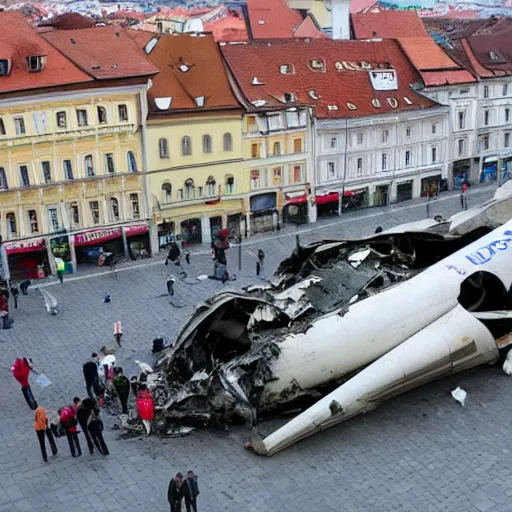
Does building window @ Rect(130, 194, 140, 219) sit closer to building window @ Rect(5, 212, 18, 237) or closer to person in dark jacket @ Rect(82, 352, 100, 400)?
building window @ Rect(5, 212, 18, 237)

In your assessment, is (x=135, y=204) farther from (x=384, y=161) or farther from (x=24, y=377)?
(x=24, y=377)

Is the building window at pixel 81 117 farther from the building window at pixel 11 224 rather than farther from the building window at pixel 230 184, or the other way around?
the building window at pixel 230 184

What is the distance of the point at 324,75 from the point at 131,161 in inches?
641

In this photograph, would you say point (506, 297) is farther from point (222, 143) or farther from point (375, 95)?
point (375, 95)

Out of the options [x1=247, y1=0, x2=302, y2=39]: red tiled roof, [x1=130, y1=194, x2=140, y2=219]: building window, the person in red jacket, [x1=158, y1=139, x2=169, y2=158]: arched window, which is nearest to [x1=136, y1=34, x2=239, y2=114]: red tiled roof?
[x1=158, y1=139, x2=169, y2=158]: arched window

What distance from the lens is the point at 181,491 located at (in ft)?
72.9

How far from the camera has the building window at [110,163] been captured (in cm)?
5053

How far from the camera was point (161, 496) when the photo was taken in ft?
79.3

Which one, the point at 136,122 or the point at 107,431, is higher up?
the point at 136,122

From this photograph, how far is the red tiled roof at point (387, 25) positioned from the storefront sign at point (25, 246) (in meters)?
43.8

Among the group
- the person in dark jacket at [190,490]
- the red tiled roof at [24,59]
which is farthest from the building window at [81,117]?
the person in dark jacket at [190,490]

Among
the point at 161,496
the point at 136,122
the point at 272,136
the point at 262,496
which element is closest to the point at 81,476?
the point at 161,496

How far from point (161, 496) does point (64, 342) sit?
14084 mm

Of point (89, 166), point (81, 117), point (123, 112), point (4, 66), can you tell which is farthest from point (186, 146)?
point (4, 66)
